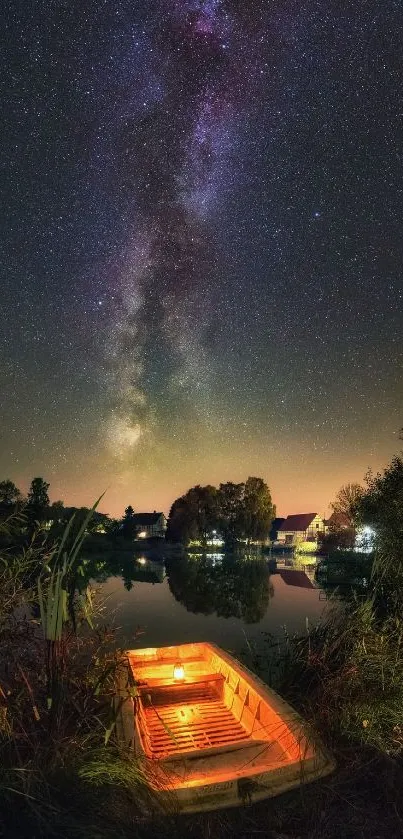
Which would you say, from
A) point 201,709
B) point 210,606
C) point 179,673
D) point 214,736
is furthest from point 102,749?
point 210,606

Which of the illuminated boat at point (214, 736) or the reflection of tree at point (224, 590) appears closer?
the illuminated boat at point (214, 736)

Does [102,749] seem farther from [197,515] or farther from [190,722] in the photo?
[197,515]

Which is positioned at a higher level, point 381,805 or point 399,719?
point 399,719

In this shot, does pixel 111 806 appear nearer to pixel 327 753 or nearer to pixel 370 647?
Result: pixel 327 753

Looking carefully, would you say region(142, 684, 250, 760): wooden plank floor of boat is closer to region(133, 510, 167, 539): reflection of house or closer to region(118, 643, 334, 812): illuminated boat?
region(118, 643, 334, 812): illuminated boat

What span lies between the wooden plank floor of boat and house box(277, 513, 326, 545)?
107 m

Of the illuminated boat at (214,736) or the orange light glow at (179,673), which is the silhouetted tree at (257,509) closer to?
the illuminated boat at (214,736)

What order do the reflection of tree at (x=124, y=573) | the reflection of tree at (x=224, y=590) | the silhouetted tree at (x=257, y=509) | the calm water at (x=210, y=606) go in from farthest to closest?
the silhouetted tree at (x=257, y=509), the reflection of tree at (x=124, y=573), the reflection of tree at (x=224, y=590), the calm water at (x=210, y=606)

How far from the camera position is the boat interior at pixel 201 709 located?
6.94 m

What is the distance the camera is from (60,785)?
211 inches

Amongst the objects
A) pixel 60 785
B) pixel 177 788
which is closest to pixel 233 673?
pixel 177 788

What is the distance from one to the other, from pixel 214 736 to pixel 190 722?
643mm

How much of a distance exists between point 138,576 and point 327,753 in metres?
42.8

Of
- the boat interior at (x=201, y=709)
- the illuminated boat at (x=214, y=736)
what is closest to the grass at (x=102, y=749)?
the illuminated boat at (x=214, y=736)
